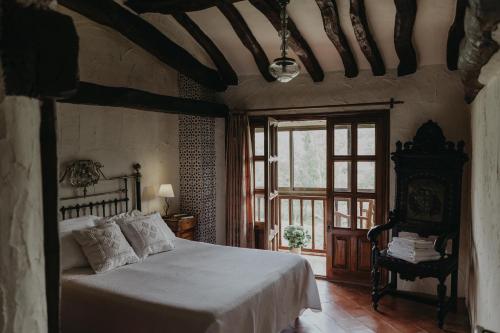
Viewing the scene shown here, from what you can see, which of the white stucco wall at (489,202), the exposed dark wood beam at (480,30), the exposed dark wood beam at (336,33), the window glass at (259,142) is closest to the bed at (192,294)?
the white stucco wall at (489,202)

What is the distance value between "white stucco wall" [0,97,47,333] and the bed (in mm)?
1875

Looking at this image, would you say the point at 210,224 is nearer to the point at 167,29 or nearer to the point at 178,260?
the point at 178,260

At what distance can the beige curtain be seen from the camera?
534 cm

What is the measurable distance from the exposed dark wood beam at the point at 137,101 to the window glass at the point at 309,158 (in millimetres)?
2061

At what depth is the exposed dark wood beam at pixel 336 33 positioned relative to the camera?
3.67 meters

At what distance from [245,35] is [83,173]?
7.56 ft

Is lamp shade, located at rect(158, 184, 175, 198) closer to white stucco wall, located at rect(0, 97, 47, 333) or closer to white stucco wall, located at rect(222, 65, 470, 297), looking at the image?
white stucco wall, located at rect(222, 65, 470, 297)

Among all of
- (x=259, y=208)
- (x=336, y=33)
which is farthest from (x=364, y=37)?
(x=259, y=208)

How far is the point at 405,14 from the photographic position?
139 inches

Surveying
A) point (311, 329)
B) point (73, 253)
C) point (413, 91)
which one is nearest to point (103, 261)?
point (73, 253)

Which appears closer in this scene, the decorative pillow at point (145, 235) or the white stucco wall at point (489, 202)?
the white stucco wall at point (489, 202)

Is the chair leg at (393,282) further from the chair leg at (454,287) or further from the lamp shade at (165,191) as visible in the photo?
the lamp shade at (165,191)

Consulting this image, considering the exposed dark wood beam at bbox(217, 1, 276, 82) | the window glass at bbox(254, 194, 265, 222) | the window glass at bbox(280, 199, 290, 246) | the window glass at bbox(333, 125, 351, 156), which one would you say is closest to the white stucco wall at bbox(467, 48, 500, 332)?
the window glass at bbox(333, 125, 351, 156)

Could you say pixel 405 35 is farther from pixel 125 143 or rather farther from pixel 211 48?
pixel 125 143
